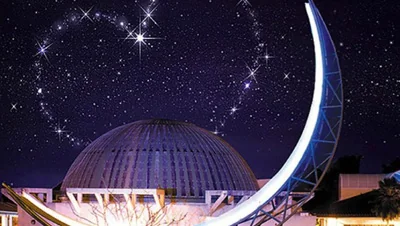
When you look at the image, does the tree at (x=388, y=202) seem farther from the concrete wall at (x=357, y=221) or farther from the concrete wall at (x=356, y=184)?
the concrete wall at (x=356, y=184)

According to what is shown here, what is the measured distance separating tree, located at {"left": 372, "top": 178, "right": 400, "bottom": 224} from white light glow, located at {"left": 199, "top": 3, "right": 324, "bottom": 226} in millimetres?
25196

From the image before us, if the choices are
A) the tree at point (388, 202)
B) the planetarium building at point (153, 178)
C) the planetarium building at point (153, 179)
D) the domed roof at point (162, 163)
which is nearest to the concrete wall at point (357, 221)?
the tree at point (388, 202)

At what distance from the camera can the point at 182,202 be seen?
57875 mm

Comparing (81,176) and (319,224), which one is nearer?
(81,176)

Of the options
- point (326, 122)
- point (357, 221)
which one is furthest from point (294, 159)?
point (357, 221)

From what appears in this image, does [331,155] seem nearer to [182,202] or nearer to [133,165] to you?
[182,202]

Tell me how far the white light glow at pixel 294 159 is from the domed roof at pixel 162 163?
18094mm

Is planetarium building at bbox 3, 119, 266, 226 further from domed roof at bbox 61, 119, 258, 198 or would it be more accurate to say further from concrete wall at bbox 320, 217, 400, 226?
concrete wall at bbox 320, 217, 400, 226

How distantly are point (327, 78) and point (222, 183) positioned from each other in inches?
860

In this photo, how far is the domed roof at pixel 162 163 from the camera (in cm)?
6094

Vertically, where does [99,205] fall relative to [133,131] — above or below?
below

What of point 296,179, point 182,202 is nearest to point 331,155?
point 296,179

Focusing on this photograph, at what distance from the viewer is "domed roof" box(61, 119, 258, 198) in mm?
60938

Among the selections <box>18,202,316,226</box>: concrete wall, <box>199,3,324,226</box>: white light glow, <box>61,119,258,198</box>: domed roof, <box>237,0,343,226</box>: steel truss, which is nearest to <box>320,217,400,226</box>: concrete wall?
<box>61,119,258,198</box>: domed roof
